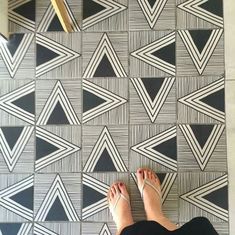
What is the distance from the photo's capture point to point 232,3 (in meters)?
1.42

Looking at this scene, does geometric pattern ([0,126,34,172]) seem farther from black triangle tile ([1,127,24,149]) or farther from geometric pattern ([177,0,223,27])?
geometric pattern ([177,0,223,27])

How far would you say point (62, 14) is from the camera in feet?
4.36

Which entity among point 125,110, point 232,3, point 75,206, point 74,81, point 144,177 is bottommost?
point 75,206

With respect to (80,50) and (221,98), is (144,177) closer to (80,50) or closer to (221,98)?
(221,98)

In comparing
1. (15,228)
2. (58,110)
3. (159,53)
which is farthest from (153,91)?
(15,228)

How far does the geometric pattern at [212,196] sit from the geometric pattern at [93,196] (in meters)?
0.28

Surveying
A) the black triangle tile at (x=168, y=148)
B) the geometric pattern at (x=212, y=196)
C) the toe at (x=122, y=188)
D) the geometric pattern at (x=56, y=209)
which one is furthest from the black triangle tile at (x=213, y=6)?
the geometric pattern at (x=56, y=209)

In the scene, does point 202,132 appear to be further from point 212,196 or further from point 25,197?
point 25,197

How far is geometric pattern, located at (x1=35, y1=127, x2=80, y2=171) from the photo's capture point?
1421 millimetres

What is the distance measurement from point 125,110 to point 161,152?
0.20 meters

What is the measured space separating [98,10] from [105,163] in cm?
56

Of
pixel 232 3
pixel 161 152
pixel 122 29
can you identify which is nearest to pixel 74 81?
pixel 122 29

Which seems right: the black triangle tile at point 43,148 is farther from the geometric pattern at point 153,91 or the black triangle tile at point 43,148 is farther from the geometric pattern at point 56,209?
the geometric pattern at point 153,91

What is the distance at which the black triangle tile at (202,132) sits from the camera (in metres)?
1.40
